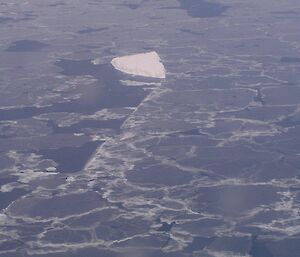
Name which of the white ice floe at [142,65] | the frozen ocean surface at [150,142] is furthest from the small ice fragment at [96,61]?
the white ice floe at [142,65]

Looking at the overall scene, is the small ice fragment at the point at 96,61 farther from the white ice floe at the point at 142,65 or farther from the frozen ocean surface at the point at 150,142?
the white ice floe at the point at 142,65

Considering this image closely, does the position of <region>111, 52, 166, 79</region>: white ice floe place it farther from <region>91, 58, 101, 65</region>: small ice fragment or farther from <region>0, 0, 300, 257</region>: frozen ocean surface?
<region>91, 58, 101, 65</region>: small ice fragment

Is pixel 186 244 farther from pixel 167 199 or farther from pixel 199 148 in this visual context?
pixel 199 148

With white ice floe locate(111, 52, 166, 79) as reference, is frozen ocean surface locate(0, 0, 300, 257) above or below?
below

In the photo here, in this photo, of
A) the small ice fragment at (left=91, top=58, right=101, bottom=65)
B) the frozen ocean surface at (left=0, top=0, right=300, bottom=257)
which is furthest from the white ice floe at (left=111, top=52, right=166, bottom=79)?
the small ice fragment at (left=91, top=58, right=101, bottom=65)

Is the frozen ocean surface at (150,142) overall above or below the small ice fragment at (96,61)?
below
